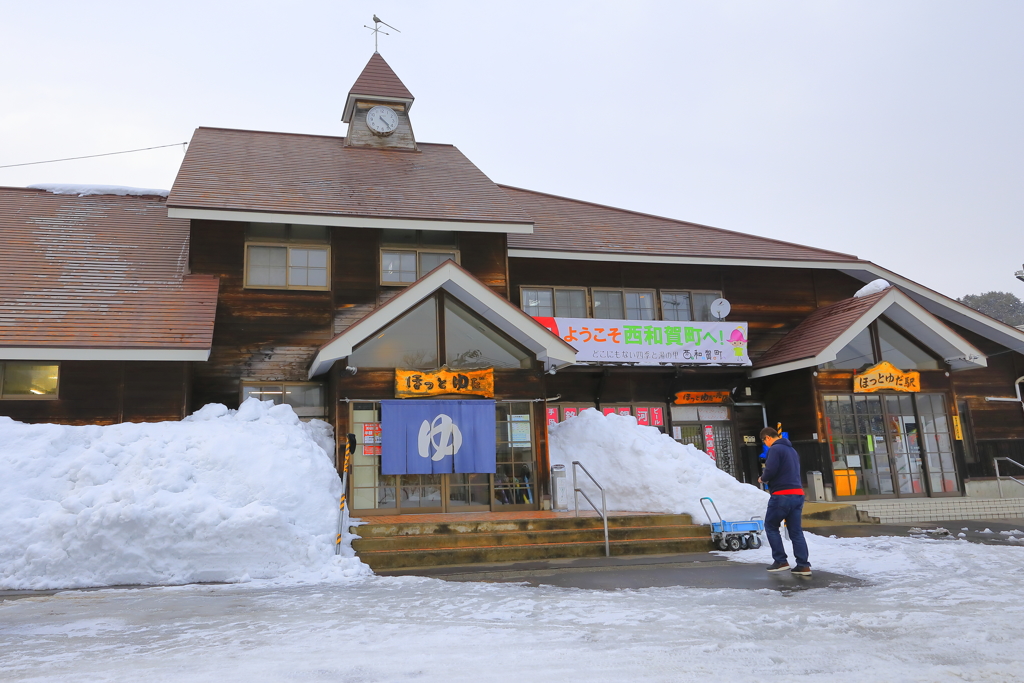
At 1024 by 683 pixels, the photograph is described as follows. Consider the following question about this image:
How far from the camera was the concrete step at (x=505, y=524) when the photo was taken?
995 centimetres

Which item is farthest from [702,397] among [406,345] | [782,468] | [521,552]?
[782,468]

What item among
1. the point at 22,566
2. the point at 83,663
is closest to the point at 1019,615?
the point at 83,663

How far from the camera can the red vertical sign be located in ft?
54.6

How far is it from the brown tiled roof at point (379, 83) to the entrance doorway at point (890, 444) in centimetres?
1223

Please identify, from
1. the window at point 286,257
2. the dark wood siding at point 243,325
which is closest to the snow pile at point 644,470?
the dark wood siding at point 243,325

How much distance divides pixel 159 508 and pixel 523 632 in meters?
5.05

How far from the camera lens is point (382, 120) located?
17609 millimetres

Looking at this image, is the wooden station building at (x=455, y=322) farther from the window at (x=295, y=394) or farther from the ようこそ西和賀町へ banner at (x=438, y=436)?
the ようこそ西和賀町へ banner at (x=438, y=436)

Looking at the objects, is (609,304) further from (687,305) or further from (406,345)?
(406,345)

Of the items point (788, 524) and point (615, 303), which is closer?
point (788, 524)

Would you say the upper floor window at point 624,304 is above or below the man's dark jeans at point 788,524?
above

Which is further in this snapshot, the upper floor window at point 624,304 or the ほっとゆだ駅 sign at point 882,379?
the upper floor window at point 624,304

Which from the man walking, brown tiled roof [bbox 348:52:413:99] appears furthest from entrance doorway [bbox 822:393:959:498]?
brown tiled roof [bbox 348:52:413:99]

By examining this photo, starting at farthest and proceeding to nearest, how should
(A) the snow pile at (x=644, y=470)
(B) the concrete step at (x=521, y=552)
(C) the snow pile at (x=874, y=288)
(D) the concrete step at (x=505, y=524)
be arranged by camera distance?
1. (C) the snow pile at (x=874, y=288)
2. (A) the snow pile at (x=644, y=470)
3. (D) the concrete step at (x=505, y=524)
4. (B) the concrete step at (x=521, y=552)
